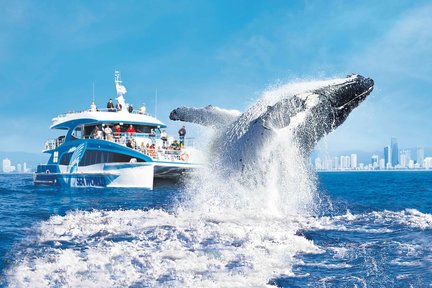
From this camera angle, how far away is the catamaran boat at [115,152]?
27.1 metres

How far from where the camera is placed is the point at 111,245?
7.42 m

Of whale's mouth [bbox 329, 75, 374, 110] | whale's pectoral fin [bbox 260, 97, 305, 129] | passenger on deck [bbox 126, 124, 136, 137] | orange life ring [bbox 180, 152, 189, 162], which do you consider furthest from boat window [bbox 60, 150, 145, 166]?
whale's mouth [bbox 329, 75, 374, 110]

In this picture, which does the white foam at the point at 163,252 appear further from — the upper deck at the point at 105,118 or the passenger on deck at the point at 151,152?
the upper deck at the point at 105,118

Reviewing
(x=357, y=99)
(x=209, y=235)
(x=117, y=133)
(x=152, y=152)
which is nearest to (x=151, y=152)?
(x=152, y=152)

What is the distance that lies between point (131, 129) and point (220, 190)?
66.9ft

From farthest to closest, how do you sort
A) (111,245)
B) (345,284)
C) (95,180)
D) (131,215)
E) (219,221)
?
1. (95,180)
2. (131,215)
3. (219,221)
4. (111,245)
5. (345,284)

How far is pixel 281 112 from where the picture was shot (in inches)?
340

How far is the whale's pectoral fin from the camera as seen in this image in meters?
8.45

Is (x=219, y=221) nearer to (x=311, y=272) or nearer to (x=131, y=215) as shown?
(x=131, y=215)

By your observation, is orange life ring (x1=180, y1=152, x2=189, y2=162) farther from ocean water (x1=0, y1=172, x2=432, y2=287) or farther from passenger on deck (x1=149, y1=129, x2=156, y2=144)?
ocean water (x1=0, y1=172, x2=432, y2=287)

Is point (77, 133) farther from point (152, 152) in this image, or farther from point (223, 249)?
point (223, 249)

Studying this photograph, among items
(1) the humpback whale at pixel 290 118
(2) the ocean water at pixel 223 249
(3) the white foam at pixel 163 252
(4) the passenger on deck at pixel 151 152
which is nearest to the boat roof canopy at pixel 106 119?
(4) the passenger on deck at pixel 151 152

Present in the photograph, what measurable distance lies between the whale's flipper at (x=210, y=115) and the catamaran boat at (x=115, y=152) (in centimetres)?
1472

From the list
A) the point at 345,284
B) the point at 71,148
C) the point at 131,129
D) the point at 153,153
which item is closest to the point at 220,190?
the point at 345,284
